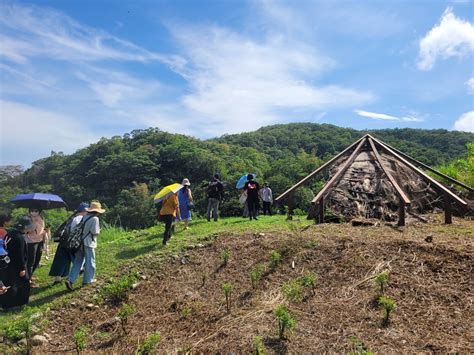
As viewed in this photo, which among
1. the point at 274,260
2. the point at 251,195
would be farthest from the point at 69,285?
the point at 251,195

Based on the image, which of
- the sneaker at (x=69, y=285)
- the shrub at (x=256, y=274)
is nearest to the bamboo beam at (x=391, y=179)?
the shrub at (x=256, y=274)

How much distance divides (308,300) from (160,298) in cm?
249

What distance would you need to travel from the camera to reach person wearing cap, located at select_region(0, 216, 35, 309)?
6.29m

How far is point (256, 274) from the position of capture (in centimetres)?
656

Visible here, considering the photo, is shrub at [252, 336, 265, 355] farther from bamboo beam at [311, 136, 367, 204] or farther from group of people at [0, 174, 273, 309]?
bamboo beam at [311, 136, 367, 204]

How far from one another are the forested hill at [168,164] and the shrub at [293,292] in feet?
68.2

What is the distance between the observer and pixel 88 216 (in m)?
7.24

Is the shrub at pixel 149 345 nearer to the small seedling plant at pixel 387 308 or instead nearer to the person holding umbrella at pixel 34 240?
the small seedling plant at pixel 387 308

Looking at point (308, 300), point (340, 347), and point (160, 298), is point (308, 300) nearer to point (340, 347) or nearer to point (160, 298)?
point (340, 347)

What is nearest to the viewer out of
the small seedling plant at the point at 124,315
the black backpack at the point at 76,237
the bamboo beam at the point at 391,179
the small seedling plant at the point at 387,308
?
the small seedling plant at the point at 387,308

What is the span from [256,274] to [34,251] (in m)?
4.25

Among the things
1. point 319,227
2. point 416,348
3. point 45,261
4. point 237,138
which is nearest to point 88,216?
point 45,261

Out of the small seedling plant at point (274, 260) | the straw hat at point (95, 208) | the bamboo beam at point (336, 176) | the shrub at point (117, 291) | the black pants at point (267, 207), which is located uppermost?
the bamboo beam at point (336, 176)

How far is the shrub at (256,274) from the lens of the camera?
255 inches
